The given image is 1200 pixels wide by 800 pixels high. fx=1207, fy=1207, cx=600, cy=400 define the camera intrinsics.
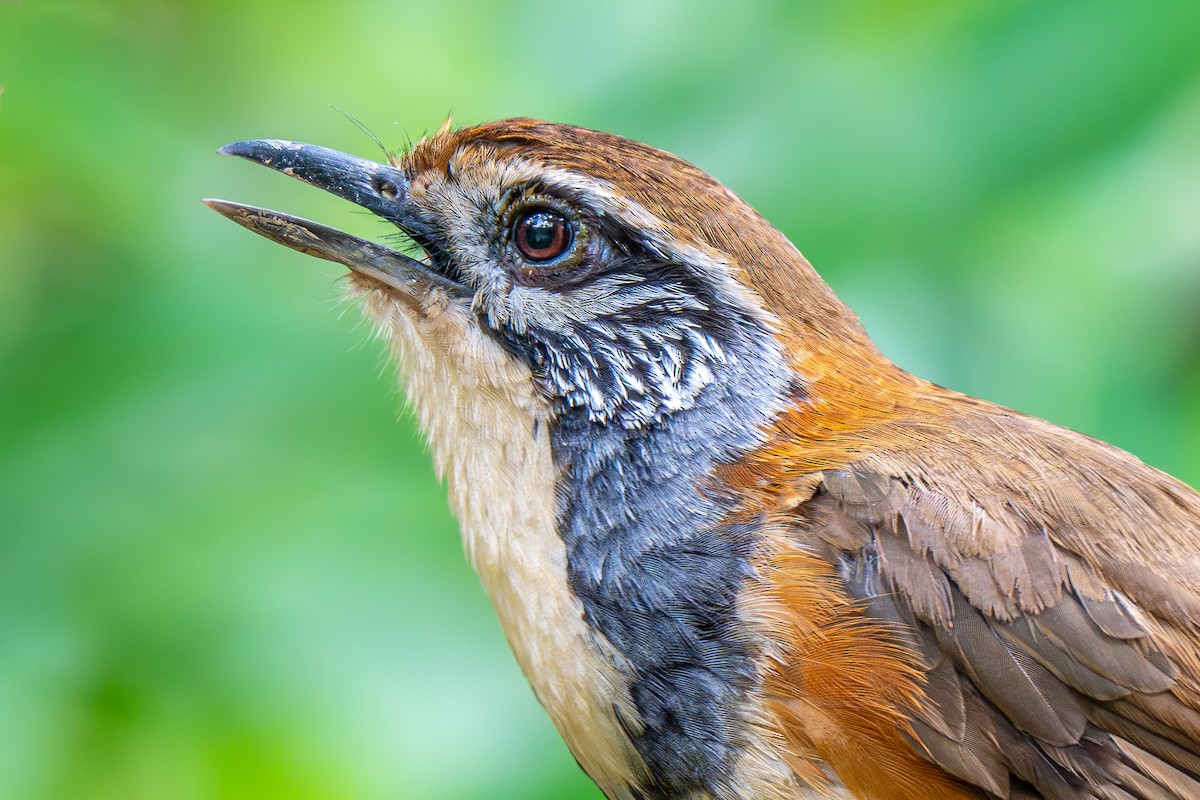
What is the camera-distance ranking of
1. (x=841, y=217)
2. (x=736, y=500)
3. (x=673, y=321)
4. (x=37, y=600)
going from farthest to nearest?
(x=841, y=217) < (x=37, y=600) < (x=673, y=321) < (x=736, y=500)

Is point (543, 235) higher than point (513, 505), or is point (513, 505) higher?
point (543, 235)

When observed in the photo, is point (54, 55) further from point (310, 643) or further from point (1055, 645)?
point (1055, 645)

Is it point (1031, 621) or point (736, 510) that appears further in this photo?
point (736, 510)

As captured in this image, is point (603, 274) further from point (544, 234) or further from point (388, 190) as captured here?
point (388, 190)

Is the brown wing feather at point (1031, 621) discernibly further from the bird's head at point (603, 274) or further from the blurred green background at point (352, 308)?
the blurred green background at point (352, 308)

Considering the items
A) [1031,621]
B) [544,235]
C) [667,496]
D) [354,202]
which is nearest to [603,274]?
[544,235]

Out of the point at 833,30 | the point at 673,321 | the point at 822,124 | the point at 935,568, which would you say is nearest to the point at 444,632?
the point at 673,321

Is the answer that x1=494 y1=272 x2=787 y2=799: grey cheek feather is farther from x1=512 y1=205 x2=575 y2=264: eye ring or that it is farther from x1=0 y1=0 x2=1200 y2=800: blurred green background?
x1=0 y1=0 x2=1200 y2=800: blurred green background
